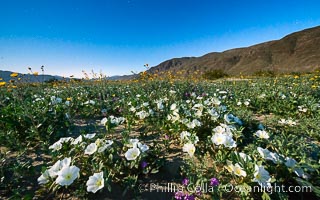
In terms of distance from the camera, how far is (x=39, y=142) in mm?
2449

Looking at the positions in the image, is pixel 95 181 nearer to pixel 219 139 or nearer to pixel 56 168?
pixel 56 168

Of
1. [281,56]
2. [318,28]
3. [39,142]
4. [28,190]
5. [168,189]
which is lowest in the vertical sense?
[168,189]

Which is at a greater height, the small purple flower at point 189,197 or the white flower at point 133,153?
the white flower at point 133,153

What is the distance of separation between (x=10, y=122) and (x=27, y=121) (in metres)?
0.19

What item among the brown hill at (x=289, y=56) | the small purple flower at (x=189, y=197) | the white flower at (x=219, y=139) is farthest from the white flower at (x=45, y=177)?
the brown hill at (x=289, y=56)

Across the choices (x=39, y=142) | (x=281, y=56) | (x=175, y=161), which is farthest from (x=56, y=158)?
(x=281, y=56)

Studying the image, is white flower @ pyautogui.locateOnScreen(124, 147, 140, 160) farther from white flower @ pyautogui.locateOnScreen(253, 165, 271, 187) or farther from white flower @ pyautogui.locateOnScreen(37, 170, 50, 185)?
white flower @ pyautogui.locateOnScreen(253, 165, 271, 187)

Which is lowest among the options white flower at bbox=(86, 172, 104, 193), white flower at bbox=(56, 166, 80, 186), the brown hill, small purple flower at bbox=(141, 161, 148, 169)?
small purple flower at bbox=(141, 161, 148, 169)

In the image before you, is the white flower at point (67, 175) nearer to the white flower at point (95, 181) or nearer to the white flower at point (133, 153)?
the white flower at point (95, 181)

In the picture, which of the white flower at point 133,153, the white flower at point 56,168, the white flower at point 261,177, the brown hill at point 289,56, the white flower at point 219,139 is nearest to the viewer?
the white flower at point 261,177

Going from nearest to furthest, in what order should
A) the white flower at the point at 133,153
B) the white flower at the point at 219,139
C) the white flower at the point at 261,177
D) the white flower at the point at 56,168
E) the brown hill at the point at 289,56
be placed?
the white flower at the point at 261,177 < the white flower at the point at 56,168 < the white flower at the point at 133,153 < the white flower at the point at 219,139 < the brown hill at the point at 289,56

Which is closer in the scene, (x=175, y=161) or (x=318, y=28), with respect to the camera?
(x=175, y=161)

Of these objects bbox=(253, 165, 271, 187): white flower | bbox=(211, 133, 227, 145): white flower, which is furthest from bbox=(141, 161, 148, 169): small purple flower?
bbox=(253, 165, 271, 187): white flower

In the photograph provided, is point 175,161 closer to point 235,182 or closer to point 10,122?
point 235,182
